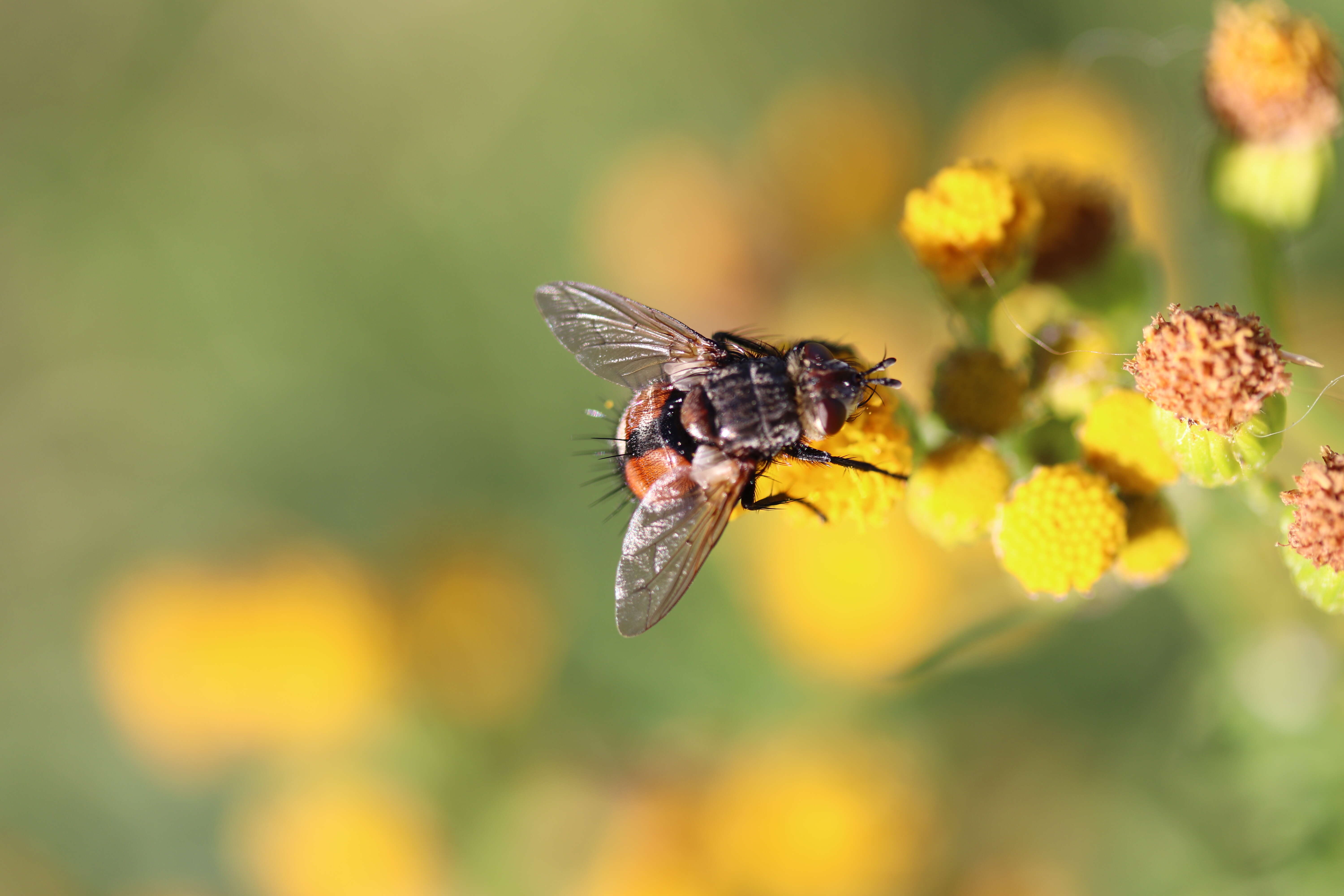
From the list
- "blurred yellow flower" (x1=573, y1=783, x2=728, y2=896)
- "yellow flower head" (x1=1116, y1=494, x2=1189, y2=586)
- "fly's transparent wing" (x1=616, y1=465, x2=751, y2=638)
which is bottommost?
"blurred yellow flower" (x1=573, y1=783, x2=728, y2=896)

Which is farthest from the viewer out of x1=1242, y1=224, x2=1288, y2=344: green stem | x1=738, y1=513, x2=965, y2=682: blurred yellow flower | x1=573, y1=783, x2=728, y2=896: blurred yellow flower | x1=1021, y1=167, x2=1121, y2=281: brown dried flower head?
x1=738, y1=513, x2=965, y2=682: blurred yellow flower

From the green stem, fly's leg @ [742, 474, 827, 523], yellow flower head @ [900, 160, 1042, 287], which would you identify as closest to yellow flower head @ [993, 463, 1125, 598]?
fly's leg @ [742, 474, 827, 523]

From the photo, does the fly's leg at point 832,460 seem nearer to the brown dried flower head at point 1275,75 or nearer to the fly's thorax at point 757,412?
the fly's thorax at point 757,412

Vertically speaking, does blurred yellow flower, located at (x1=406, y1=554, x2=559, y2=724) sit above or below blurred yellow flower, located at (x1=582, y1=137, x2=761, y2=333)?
below

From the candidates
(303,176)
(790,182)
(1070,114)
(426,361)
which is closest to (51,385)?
(303,176)

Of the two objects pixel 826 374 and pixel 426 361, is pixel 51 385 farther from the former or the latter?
pixel 826 374

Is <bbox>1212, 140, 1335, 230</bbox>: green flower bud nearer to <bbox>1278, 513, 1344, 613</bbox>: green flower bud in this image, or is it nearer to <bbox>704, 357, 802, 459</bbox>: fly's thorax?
<bbox>1278, 513, 1344, 613</bbox>: green flower bud
